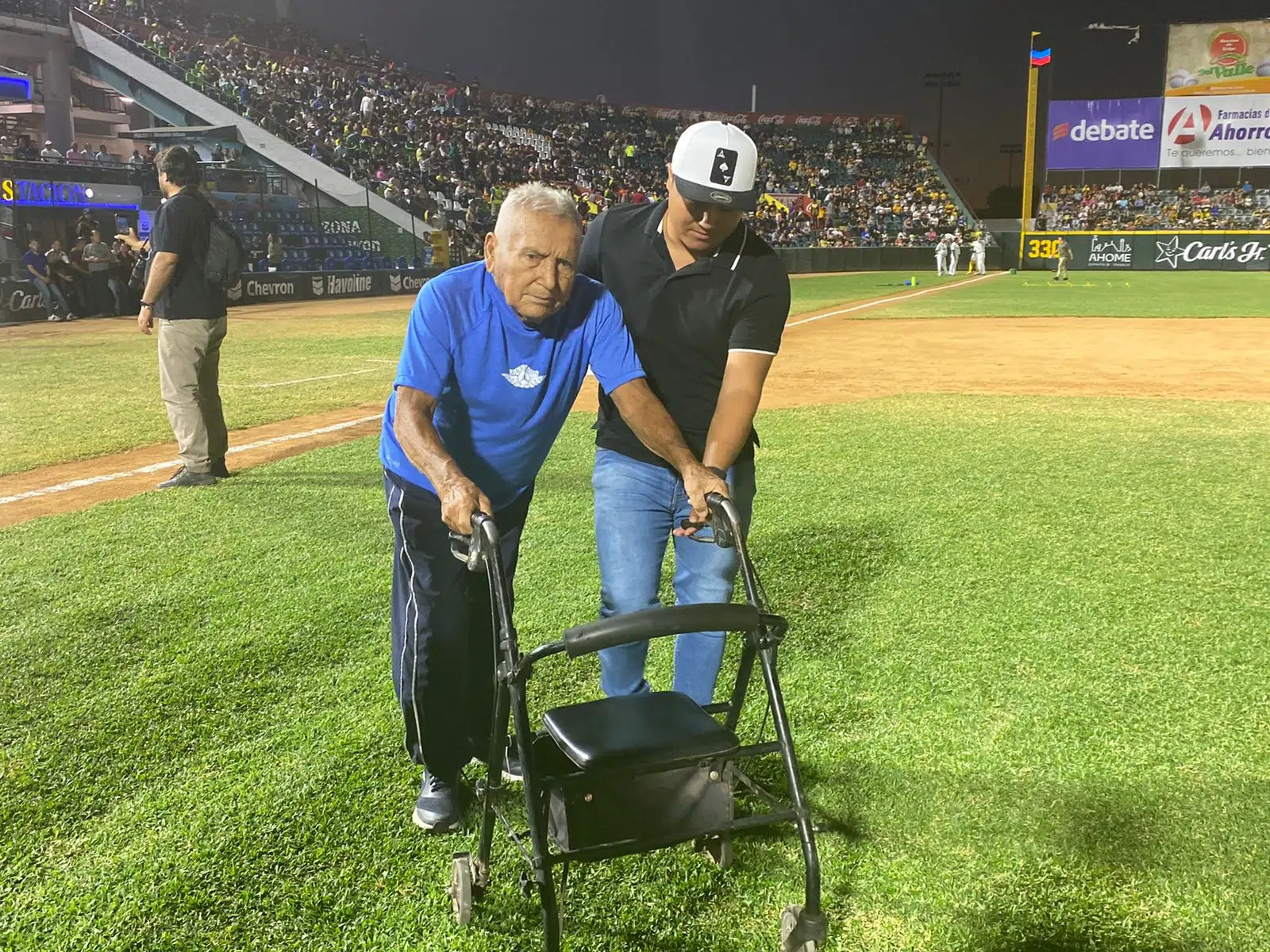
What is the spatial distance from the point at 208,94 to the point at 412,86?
13358 mm

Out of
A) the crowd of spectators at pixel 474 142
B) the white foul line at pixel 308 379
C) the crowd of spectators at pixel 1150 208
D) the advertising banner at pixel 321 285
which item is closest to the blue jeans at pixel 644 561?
the white foul line at pixel 308 379

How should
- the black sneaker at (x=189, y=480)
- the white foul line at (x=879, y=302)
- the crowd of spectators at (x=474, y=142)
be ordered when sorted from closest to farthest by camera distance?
1. the black sneaker at (x=189, y=480)
2. the white foul line at (x=879, y=302)
3. the crowd of spectators at (x=474, y=142)

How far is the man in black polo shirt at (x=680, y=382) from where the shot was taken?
3.12 meters

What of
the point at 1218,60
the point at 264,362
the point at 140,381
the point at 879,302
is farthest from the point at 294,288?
the point at 1218,60

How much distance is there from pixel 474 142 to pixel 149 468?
38630 millimetres

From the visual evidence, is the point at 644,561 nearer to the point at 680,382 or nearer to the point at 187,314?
the point at 680,382

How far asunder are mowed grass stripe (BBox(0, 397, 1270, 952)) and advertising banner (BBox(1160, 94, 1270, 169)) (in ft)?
155

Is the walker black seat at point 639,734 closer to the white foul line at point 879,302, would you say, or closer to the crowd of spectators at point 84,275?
the white foul line at point 879,302

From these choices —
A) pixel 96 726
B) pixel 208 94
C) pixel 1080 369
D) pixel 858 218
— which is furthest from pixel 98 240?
pixel 858 218

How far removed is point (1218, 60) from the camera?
4606 centimetres

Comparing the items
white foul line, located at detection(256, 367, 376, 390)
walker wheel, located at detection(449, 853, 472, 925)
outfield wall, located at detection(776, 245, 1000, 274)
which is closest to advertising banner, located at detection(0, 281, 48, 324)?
white foul line, located at detection(256, 367, 376, 390)

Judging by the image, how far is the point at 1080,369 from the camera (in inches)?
562

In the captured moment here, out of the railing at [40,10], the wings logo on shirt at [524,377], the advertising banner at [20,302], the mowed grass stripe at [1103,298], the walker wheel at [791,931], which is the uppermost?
the railing at [40,10]

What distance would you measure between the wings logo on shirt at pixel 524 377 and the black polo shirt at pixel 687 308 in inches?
17.8
